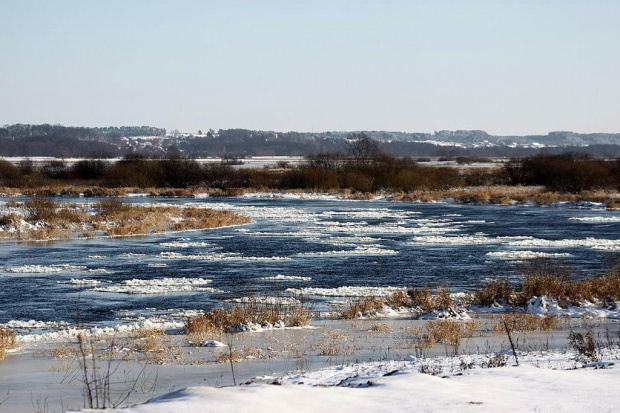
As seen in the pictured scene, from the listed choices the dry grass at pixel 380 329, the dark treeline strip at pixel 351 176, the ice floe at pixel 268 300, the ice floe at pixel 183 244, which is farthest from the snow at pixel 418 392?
the dark treeline strip at pixel 351 176

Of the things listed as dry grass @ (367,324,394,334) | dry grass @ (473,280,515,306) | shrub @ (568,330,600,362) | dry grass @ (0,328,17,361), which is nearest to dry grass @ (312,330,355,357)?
dry grass @ (367,324,394,334)

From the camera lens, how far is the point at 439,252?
29.1 meters

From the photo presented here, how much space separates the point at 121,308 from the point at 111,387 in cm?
740

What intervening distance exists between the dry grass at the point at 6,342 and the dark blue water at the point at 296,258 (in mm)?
1232

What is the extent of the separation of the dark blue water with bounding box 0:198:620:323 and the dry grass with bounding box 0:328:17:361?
123cm

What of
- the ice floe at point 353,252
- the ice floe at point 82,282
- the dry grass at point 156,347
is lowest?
the ice floe at point 353,252

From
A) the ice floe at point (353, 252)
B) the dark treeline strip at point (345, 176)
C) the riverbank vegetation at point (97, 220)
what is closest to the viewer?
the ice floe at point (353, 252)

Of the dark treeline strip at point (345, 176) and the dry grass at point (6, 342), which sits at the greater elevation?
the dry grass at point (6, 342)

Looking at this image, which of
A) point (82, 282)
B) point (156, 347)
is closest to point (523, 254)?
point (82, 282)

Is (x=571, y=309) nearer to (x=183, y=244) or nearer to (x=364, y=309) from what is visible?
(x=364, y=309)

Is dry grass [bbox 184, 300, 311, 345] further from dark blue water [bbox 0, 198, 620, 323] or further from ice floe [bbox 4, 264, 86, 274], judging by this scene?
ice floe [bbox 4, 264, 86, 274]

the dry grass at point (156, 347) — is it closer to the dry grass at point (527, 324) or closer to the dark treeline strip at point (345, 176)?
the dry grass at point (527, 324)

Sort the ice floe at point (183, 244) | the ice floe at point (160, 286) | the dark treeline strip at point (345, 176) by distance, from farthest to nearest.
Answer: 1. the dark treeline strip at point (345, 176)
2. the ice floe at point (183, 244)
3. the ice floe at point (160, 286)

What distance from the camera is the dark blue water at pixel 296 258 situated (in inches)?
765
